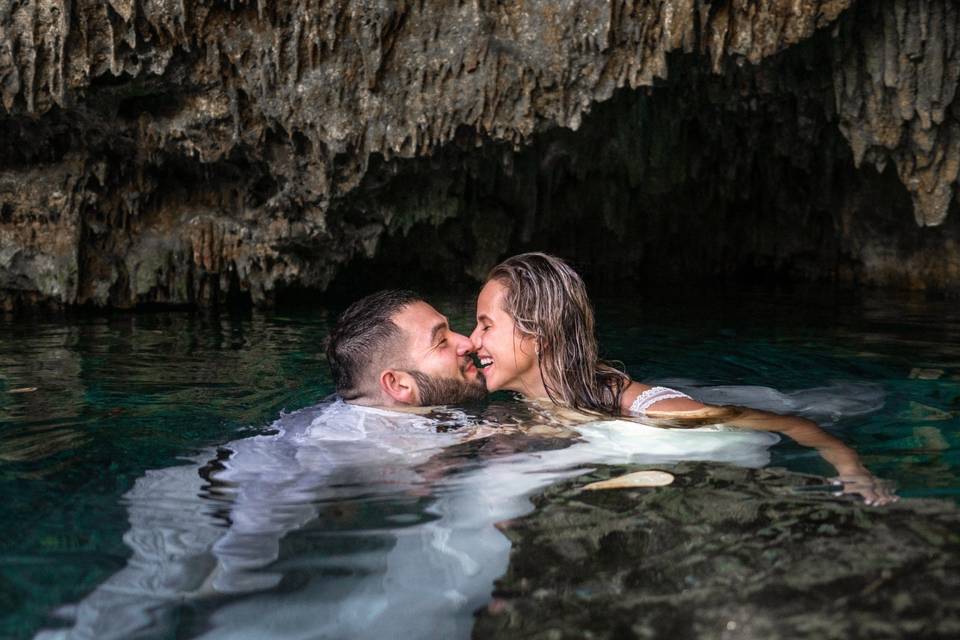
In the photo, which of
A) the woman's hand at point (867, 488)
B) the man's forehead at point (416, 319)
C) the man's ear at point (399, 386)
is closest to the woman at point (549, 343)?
the man's forehead at point (416, 319)

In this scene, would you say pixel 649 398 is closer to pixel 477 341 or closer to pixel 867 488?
pixel 477 341

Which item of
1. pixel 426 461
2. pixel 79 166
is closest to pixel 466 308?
pixel 79 166

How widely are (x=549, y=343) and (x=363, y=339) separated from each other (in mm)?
1038

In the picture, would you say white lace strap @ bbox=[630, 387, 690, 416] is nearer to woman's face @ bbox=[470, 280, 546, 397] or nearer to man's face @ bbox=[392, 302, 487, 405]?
woman's face @ bbox=[470, 280, 546, 397]

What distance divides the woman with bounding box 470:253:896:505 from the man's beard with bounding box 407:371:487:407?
12cm

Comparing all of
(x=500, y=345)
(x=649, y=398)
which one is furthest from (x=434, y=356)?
(x=649, y=398)

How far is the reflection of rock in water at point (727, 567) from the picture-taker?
2.47m

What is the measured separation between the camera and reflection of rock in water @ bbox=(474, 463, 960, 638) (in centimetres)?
247

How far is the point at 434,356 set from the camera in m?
5.02

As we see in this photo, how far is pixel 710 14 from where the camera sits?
8.32 m

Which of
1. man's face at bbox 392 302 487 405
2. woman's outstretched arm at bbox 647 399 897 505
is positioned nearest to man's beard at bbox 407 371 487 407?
man's face at bbox 392 302 487 405

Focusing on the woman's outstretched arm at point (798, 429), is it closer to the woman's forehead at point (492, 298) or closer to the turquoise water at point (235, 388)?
the turquoise water at point (235, 388)

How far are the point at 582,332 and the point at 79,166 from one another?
7.80 metres

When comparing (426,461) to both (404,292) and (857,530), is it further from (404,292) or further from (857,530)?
(857,530)
